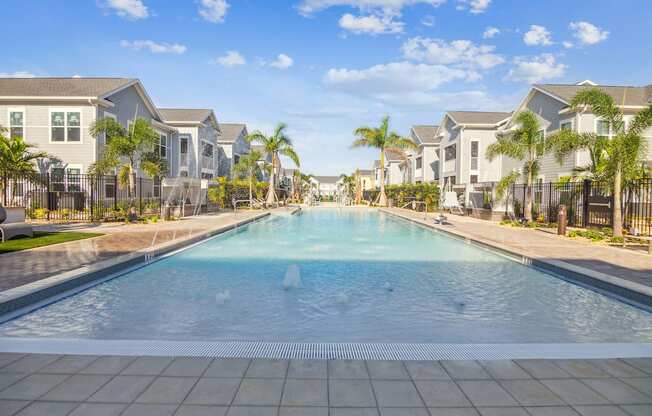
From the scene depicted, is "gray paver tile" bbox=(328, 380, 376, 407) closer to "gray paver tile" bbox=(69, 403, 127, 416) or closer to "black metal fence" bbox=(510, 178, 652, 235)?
"gray paver tile" bbox=(69, 403, 127, 416)

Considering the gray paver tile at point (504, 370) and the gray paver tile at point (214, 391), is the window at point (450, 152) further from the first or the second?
the gray paver tile at point (214, 391)

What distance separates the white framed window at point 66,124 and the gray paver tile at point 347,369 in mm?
22073

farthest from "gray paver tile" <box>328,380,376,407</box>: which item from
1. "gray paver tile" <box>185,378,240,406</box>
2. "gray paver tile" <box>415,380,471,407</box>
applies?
"gray paver tile" <box>185,378,240,406</box>

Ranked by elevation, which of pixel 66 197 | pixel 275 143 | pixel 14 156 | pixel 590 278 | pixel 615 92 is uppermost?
pixel 615 92

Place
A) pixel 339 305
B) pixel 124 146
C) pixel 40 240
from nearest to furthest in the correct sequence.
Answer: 1. pixel 339 305
2. pixel 40 240
3. pixel 124 146

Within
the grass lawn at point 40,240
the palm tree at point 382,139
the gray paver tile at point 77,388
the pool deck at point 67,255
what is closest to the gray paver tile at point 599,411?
the gray paver tile at point 77,388

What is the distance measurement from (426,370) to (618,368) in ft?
5.53

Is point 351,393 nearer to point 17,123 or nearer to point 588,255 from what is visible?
point 588,255

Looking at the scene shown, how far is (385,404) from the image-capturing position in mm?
2832

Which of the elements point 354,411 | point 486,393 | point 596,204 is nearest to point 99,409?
point 354,411

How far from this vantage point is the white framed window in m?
20.8

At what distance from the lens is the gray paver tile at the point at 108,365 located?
3307mm

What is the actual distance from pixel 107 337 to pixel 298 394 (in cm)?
274

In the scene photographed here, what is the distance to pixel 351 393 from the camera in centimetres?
298
